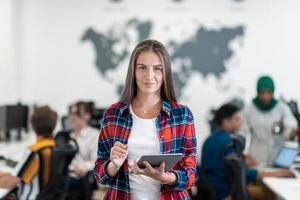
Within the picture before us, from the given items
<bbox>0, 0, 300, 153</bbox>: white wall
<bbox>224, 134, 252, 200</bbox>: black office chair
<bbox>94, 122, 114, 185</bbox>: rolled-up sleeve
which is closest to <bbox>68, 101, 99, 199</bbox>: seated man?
<bbox>224, 134, 252, 200</bbox>: black office chair

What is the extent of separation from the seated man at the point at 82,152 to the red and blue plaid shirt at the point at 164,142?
74.2 inches

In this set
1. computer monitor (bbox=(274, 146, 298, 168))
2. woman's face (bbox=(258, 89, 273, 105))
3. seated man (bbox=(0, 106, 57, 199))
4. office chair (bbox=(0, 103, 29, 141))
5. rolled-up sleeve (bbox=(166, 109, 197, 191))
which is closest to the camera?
rolled-up sleeve (bbox=(166, 109, 197, 191))

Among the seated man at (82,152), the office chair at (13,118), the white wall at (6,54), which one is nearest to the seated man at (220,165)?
the seated man at (82,152)

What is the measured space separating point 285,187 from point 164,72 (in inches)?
68.7

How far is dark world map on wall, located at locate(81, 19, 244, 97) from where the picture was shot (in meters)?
5.61

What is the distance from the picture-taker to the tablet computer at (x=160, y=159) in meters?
1.48

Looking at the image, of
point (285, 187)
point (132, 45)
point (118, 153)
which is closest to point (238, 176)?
point (285, 187)

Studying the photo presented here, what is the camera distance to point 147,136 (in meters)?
1.62

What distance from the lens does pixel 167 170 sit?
1573 mm

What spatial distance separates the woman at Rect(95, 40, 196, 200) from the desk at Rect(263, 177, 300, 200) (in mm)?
1348

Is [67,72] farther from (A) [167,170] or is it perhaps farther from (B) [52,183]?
(A) [167,170]

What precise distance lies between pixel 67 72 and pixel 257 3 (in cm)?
260

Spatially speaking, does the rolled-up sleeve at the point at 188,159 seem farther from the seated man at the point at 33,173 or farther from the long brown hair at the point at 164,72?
the seated man at the point at 33,173

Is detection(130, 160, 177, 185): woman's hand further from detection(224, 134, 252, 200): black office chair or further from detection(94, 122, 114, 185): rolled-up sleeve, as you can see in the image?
detection(224, 134, 252, 200): black office chair
